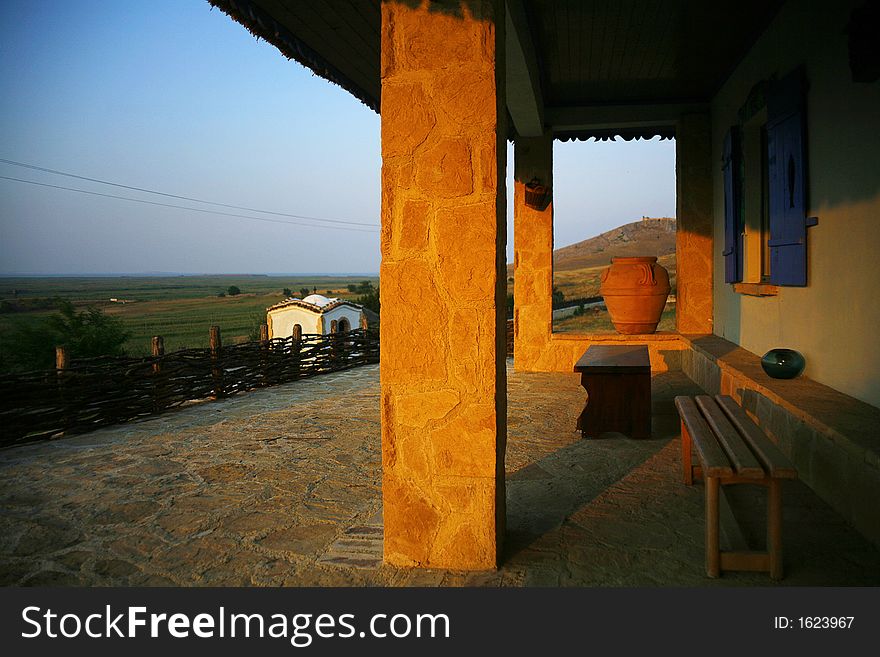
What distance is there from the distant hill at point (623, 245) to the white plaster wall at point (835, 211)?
2172cm

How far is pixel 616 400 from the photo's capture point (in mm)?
4754

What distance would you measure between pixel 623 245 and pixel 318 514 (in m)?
28.3

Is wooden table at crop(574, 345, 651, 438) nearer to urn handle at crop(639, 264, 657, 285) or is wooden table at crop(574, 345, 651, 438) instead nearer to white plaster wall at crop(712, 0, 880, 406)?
white plaster wall at crop(712, 0, 880, 406)

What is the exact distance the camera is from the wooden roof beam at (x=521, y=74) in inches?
171

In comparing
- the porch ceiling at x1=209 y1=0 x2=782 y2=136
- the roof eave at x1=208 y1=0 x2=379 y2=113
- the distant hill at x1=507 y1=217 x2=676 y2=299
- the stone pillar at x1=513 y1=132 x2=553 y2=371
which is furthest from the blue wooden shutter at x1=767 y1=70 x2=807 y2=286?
the distant hill at x1=507 y1=217 x2=676 y2=299

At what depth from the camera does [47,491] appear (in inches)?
156

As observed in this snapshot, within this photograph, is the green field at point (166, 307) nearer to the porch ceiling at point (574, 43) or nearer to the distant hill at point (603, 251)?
the distant hill at point (603, 251)

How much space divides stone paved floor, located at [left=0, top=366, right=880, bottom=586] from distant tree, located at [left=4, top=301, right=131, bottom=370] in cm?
1495

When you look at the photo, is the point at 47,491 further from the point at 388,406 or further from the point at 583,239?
the point at 583,239

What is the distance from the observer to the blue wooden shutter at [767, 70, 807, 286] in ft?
13.9

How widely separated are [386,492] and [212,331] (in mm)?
5582

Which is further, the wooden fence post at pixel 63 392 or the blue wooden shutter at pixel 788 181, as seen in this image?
the wooden fence post at pixel 63 392

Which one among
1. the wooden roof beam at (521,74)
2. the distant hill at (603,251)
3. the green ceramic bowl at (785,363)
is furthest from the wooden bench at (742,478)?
the distant hill at (603,251)

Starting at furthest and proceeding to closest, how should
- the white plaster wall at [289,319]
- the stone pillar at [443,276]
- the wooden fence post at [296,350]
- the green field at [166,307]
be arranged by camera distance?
the green field at [166,307] → the white plaster wall at [289,319] → the wooden fence post at [296,350] → the stone pillar at [443,276]
